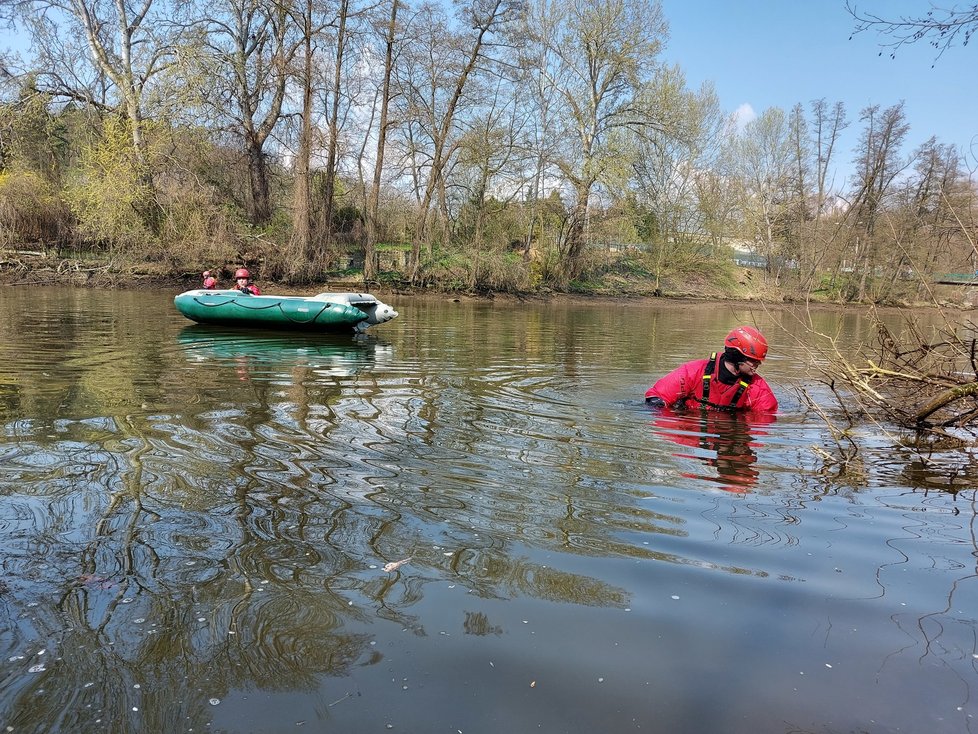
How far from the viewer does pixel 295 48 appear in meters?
26.5

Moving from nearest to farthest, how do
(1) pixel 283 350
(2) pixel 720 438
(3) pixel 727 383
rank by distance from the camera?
(2) pixel 720 438 < (3) pixel 727 383 < (1) pixel 283 350

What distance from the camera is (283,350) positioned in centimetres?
1176

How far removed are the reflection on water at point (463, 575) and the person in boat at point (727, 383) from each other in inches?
23.5

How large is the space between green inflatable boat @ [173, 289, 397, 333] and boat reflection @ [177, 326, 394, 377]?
244mm

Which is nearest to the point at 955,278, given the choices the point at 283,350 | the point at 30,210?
the point at 283,350

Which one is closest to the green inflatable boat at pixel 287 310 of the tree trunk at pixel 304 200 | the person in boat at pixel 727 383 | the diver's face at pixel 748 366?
the person in boat at pixel 727 383

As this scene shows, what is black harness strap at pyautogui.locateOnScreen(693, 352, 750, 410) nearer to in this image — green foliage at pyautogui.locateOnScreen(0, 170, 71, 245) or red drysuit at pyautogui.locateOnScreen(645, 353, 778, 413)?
red drysuit at pyautogui.locateOnScreen(645, 353, 778, 413)

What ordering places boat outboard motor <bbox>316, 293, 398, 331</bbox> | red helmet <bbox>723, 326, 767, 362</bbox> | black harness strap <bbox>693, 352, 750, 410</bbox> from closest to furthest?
red helmet <bbox>723, 326, 767, 362</bbox>
black harness strap <bbox>693, 352, 750, 410</bbox>
boat outboard motor <bbox>316, 293, 398, 331</bbox>

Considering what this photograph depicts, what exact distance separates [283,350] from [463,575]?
9546mm

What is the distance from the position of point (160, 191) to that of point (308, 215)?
5.63 m

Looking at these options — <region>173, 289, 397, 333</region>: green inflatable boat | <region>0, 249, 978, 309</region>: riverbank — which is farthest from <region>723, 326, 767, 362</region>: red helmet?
<region>0, 249, 978, 309</region>: riverbank

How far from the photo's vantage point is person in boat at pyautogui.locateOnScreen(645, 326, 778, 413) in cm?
650

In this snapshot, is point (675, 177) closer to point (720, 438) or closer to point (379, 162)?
point (379, 162)

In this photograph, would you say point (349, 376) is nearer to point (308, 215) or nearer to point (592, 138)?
point (308, 215)
